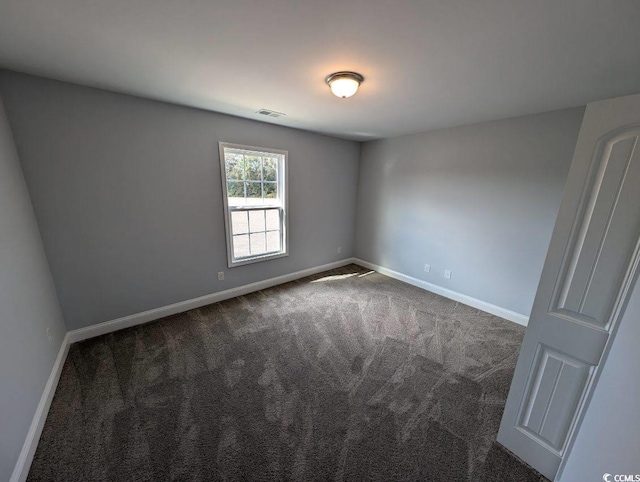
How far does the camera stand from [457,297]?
340cm

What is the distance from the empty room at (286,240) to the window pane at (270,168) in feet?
0.28

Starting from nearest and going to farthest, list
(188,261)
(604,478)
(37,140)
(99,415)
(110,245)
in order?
(604,478), (99,415), (37,140), (110,245), (188,261)

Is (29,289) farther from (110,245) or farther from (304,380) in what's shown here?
(304,380)

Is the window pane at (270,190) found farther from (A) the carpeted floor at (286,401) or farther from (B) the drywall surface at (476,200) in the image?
(B) the drywall surface at (476,200)

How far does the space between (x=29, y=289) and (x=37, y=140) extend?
3.96 ft

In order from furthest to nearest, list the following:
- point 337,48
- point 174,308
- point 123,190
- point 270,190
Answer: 1. point 270,190
2. point 174,308
3. point 123,190
4. point 337,48

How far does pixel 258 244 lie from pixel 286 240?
43 cm

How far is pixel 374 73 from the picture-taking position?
5.63ft

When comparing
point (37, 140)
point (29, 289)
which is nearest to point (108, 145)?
point (37, 140)

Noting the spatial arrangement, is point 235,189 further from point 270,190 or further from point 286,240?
point 286,240

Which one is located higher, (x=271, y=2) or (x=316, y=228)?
(x=271, y=2)

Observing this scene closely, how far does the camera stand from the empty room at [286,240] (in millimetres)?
1136

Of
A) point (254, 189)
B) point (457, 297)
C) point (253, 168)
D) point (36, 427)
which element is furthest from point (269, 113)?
point (457, 297)

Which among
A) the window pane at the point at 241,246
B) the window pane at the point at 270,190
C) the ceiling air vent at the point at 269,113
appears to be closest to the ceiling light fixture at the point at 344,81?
the ceiling air vent at the point at 269,113
